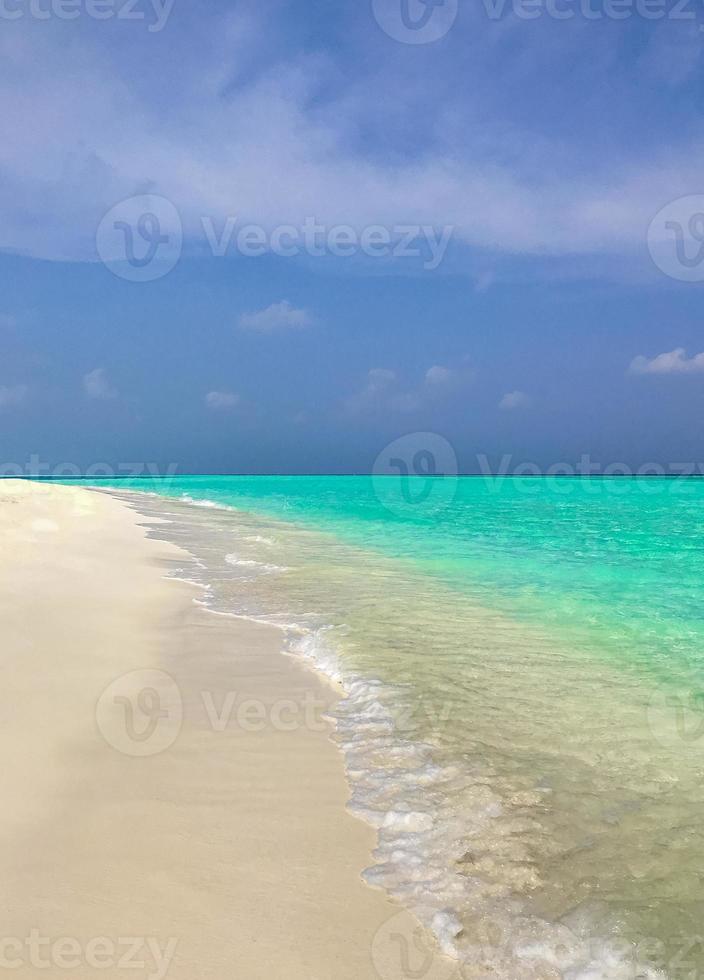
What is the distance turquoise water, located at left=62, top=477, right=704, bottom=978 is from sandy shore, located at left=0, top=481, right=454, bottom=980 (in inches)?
13.8

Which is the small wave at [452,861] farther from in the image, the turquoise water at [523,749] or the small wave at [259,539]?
the small wave at [259,539]

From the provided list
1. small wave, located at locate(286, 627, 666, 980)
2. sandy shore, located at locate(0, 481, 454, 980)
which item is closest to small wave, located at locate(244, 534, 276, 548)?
sandy shore, located at locate(0, 481, 454, 980)

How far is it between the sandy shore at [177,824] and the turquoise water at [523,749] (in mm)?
351

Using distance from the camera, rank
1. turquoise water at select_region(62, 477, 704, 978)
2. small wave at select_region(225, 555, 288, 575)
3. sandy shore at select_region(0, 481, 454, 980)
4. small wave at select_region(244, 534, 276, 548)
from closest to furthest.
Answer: sandy shore at select_region(0, 481, 454, 980) < turquoise water at select_region(62, 477, 704, 978) < small wave at select_region(225, 555, 288, 575) < small wave at select_region(244, 534, 276, 548)

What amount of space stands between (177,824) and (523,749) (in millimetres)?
3068

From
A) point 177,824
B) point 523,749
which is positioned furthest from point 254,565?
point 177,824

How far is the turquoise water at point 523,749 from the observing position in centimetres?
356

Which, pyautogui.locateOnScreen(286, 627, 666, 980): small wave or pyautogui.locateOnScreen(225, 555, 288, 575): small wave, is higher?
pyautogui.locateOnScreen(225, 555, 288, 575): small wave

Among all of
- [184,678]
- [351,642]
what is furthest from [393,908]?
[351,642]

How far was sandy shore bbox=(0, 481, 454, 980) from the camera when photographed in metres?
3.19

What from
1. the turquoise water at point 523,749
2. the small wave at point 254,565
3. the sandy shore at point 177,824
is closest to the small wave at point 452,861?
the turquoise water at point 523,749

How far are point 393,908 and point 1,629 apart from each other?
280 inches

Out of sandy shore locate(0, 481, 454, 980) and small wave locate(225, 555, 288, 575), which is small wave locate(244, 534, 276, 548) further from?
sandy shore locate(0, 481, 454, 980)

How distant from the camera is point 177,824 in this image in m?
4.29
